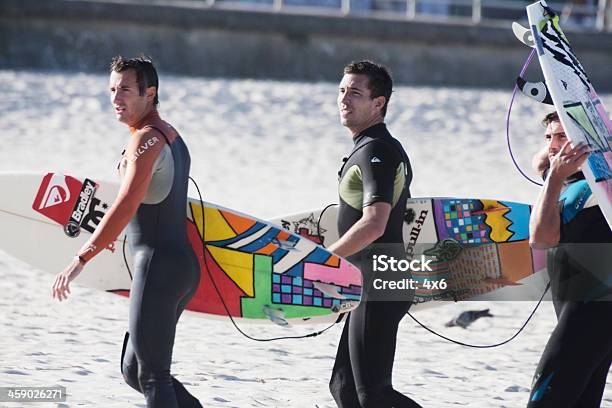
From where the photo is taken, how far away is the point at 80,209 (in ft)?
17.5

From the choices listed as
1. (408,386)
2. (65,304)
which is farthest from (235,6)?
(408,386)

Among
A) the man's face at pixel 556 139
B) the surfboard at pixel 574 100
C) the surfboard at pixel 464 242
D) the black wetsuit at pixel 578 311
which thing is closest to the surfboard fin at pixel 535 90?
the surfboard at pixel 574 100

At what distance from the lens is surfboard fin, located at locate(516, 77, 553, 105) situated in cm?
455

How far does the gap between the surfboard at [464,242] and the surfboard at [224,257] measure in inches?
20.4

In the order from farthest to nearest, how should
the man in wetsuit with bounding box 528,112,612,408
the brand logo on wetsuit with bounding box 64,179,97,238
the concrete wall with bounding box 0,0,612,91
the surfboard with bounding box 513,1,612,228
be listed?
1. the concrete wall with bounding box 0,0,612,91
2. the brand logo on wetsuit with bounding box 64,179,97,238
3. the surfboard with bounding box 513,1,612,228
4. the man in wetsuit with bounding box 528,112,612,408

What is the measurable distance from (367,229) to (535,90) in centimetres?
88

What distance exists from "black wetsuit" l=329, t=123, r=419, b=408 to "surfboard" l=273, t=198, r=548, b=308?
2.91 ft

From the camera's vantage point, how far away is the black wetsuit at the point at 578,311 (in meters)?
4.04

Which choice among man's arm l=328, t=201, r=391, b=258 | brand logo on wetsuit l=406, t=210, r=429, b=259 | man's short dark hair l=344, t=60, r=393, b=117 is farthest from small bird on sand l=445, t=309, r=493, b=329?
man's arm l=328, t=201, r=391, b=258

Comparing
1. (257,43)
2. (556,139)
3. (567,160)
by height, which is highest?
(257,43)

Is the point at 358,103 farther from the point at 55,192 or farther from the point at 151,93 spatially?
the point at 55,192

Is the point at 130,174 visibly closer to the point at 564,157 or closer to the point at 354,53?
the point at 564,157

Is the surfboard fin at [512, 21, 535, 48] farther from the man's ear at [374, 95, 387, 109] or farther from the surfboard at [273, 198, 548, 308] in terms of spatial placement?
the surfboard at [273, 198, 548, 308]

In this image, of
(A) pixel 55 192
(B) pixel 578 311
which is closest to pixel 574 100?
(B) pixel 578 311
